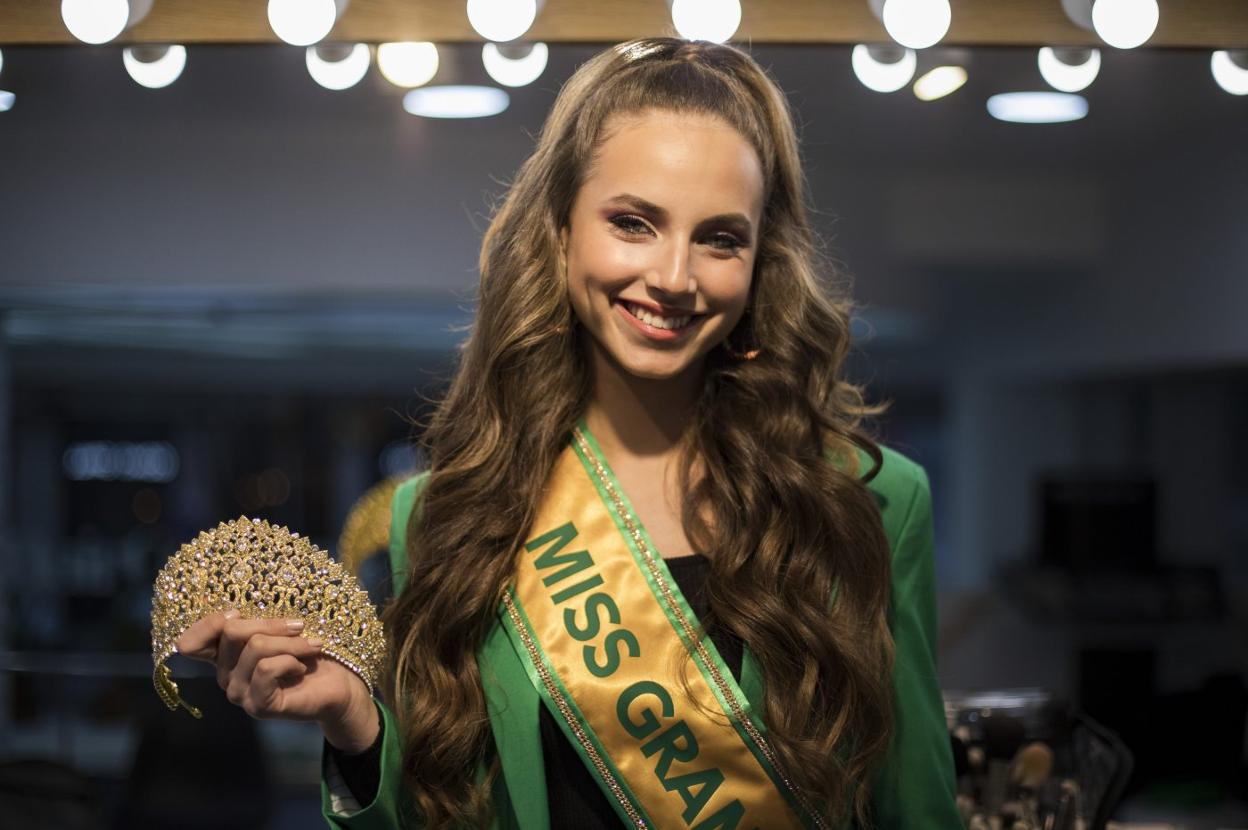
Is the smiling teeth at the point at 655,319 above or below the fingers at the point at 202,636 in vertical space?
above

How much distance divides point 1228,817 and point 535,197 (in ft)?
6.94

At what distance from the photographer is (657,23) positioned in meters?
2.21

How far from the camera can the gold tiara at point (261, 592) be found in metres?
1.28

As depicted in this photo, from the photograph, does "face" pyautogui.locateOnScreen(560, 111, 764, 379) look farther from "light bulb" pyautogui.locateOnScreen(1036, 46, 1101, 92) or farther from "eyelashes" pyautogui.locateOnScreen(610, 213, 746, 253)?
"light bulb" pyautogui.locateOnScreen(1036, 46, 1101, 92)

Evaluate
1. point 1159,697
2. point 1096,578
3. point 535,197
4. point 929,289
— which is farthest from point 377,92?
point 1159,697

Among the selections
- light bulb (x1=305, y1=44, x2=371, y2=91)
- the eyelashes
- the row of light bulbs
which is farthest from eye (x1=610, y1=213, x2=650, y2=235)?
light bulb (x1=305, y1=44, x2=371, y2=91)

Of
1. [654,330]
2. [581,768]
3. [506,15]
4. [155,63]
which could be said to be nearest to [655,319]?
[654,330]

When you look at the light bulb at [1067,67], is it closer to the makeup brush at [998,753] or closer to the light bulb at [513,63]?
the light bulb at [513,63]

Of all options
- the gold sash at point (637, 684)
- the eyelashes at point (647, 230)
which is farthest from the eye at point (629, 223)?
the gold sash at point (637, 684)

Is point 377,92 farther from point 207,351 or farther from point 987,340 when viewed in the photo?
point 987,340

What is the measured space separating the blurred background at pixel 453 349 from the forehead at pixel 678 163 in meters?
1.24

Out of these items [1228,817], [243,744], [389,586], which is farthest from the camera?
[243,744]

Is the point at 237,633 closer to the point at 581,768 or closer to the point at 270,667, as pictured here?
the point at 270,667

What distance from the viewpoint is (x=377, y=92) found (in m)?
2.96
